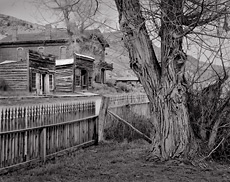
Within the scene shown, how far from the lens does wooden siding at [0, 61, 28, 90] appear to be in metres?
30.5

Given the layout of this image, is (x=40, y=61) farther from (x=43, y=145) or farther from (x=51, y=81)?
(x=43, y=145)

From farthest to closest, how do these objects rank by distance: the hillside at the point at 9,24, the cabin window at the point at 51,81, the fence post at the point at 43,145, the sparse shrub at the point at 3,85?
1. the hillside at the point at 9,24
2. the cabin window at the point at 51,81
3. the sparse shrub at the point at 3,85
4. the fence post at the point at 43,145

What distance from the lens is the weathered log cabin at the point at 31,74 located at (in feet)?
99.2

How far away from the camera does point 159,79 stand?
5.91 meters

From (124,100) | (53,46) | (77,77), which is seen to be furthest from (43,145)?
(53,46)

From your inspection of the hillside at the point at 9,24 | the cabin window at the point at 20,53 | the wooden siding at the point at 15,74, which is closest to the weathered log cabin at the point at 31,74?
the wooden siding at the point at 15,74

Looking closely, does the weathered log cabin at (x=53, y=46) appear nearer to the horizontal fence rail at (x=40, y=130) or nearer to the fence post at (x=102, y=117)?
the fence post at (x=102, y=117)

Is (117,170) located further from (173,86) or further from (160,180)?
(173,86)

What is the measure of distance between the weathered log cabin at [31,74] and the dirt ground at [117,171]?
24944mm

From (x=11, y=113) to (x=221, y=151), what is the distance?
14.6 ft

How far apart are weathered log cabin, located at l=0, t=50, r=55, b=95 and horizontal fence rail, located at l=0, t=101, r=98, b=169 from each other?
23.3 m

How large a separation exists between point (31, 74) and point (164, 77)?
86.5 feet

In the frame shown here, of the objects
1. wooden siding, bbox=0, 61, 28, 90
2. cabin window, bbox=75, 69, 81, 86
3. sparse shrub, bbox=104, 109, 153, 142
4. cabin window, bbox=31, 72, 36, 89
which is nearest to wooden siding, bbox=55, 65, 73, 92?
cabin window, bbox=75, 69, 81, 86

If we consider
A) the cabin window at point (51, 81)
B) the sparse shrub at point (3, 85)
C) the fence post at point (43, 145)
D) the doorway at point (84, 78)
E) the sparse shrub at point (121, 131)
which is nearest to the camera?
the fence post at point (43, 145)
